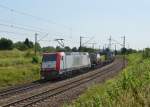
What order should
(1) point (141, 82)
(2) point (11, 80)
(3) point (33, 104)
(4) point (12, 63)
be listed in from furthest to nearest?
(4) point (12, 63)
(2) point (11, 80)
(3) point (33, 104)
(1) point (141, 82)

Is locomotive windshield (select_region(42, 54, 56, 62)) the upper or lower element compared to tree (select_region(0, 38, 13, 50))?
lower

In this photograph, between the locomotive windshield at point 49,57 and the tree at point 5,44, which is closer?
the locomotive windshield at point 49,57

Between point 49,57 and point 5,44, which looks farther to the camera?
point 5,44

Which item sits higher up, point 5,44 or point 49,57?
point 5,44

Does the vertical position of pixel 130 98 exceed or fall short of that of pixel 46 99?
it exceeds it

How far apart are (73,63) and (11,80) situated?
908cm

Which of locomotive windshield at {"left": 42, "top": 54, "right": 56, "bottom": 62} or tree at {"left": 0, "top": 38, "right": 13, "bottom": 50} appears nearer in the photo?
locomotive windshield at {"left": 42, "top": 54, "right": 56, "bottom": 62}

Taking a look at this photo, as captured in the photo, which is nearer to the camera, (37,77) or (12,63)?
(37,77)

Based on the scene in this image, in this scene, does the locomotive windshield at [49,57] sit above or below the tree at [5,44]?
below

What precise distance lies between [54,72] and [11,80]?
402 cm

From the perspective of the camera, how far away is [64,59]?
38.4 metres

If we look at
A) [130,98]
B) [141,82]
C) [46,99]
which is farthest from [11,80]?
[130,98]

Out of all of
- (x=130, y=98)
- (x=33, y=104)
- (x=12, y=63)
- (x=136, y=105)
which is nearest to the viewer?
(x=136, y=105)

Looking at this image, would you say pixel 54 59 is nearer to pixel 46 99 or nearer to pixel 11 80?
pixel 11 80
